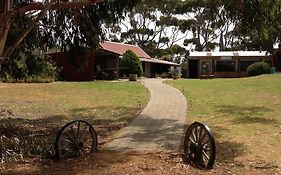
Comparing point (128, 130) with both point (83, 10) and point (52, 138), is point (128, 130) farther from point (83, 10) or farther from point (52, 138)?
point (83, 10)

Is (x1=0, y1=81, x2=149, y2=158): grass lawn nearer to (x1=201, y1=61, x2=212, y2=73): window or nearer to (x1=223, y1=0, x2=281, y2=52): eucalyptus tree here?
(x1=223, y1=0, x2=281, y2=52): eucalyptus tree

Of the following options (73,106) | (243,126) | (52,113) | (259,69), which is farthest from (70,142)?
(259,69)

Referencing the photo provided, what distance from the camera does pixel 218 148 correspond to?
9.97 meters

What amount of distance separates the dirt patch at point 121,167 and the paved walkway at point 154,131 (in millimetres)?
1017

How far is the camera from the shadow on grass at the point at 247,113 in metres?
14.4

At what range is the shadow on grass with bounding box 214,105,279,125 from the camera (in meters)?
14.4

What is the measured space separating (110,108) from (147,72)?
124 ft

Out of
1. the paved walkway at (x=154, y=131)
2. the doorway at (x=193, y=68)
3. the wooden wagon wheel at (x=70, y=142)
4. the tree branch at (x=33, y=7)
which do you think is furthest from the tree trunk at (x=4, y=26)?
the doorway at (x=193, y=68)

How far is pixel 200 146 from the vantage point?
826cm

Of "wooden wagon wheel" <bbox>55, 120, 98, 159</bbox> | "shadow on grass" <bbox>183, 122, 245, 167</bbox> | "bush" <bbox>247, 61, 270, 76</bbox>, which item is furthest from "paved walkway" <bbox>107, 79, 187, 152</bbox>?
"bush" <bbox>247, 61, 270, 76</bbox>

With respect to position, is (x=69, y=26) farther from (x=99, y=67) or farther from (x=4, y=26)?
(x=99, y=67)

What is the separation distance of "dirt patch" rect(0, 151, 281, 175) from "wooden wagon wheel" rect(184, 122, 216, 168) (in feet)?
0.63

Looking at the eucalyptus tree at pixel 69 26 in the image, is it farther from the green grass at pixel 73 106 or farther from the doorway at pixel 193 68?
the doorway at pixel 193 68

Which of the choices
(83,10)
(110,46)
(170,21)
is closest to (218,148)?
(83,10)
